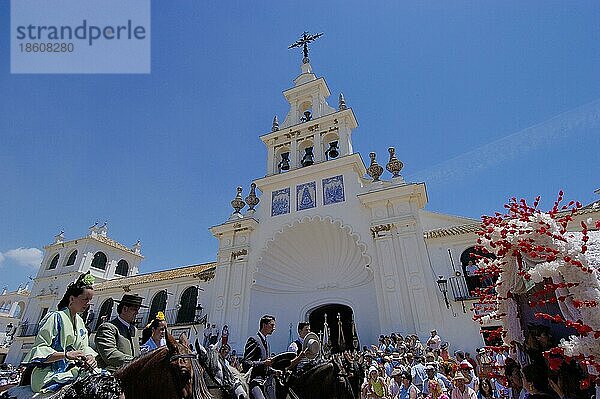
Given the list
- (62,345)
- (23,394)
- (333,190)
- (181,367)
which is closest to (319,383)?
(181,367)

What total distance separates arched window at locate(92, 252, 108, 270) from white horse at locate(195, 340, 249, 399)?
2832 cm

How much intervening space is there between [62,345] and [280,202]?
519 inches

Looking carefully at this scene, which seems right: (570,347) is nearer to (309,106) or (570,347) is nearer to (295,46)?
(309,106)

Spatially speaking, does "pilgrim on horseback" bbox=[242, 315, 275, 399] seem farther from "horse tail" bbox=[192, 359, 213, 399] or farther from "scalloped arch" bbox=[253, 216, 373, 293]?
"scalloped arch" bbox=[253, 216, 373, 293]

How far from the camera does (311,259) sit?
14914 mm

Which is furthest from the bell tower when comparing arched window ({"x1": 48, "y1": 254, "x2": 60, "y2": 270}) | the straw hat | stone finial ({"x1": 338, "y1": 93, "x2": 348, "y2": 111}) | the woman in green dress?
arched window ({"x1": 48, "y1": 254, "x2": 60, "y2": 270})

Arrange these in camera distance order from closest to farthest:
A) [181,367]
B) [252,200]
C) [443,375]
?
[181,367] → [443,375] → [252,200]

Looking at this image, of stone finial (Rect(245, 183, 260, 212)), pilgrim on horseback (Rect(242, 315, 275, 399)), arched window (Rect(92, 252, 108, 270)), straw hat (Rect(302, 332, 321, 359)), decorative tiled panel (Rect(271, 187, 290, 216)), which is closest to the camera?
pilgrim on horseback (Rect(242, 315, 275, 399))

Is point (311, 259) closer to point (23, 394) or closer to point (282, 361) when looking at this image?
point (282, 361)

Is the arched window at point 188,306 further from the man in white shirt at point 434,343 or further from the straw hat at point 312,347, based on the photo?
the straw hat at point 312,347

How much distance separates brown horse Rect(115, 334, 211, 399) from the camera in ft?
6.71

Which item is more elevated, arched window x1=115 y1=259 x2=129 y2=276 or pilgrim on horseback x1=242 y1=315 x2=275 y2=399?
arched window x1=115 y1=259 x2=129 y2=276

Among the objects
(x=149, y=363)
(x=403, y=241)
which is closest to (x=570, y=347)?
(x=149, y=363)

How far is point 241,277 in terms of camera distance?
47.4ft
